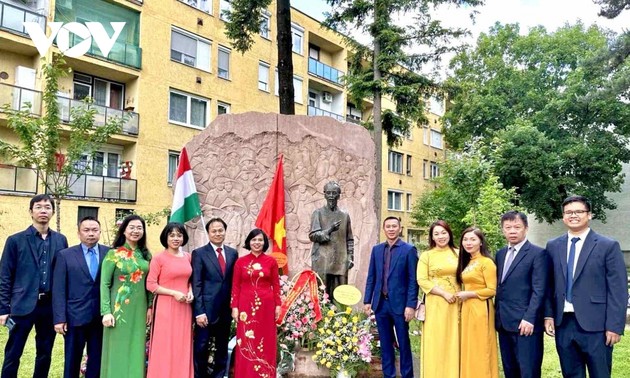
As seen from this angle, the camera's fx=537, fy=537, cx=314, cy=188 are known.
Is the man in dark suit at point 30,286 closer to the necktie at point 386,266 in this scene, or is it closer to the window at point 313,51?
the necktie at point 386,266

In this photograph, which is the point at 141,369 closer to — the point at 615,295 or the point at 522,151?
the point at 615,295

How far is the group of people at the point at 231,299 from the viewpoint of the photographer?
434cm

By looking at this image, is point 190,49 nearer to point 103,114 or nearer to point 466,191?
point 103,114

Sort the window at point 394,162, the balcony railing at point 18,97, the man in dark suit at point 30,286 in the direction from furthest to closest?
the window at point 394,162 → the balcony railing at point 18,97 → the man in dark suit at point 30,286

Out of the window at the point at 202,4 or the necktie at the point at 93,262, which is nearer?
the necktie at the point at 93,262

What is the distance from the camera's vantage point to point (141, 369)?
470 centimetres

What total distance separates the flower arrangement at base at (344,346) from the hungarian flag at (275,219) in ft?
5.40

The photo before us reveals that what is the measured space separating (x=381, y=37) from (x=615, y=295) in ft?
44.0

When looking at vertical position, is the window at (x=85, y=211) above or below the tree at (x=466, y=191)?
below

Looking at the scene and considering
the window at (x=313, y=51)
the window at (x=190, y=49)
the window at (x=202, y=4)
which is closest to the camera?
the window at (x=190, y=49)

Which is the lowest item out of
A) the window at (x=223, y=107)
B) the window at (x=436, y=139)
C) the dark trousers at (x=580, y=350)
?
the dark trousers at (x=580, y=350)

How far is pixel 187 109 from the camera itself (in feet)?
63.1

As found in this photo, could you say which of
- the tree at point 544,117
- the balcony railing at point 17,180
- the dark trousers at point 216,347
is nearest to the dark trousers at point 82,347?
the dark trousers at point 216,347

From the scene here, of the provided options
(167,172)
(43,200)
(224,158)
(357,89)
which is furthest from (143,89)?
(43,200)
